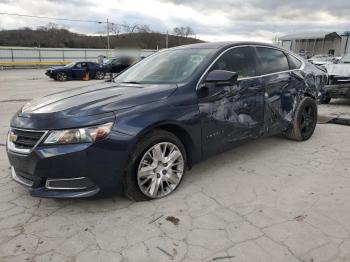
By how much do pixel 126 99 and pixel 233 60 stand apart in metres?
1.66

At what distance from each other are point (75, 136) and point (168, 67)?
5.56 ft

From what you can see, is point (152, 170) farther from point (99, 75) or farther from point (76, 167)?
point (99, 75)

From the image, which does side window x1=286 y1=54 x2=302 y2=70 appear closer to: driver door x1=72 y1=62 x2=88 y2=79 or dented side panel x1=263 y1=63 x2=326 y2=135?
dented side panel x1=263 y1=63 x2=326 y2=135

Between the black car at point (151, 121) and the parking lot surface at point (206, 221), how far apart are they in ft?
0.95

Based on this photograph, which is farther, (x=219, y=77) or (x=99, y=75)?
(x=99, y=75)

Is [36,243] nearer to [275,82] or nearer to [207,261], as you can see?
[207,261]

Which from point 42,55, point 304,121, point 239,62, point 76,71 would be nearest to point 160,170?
point 239,62

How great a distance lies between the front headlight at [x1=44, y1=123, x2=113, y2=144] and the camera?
288 cm

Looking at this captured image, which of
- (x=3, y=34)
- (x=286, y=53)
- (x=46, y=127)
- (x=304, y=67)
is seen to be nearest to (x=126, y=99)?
(x=46, y=127)

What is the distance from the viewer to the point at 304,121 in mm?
5395

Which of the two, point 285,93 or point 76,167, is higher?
point 285,93

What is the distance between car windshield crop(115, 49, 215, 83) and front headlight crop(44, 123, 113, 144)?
123 cm

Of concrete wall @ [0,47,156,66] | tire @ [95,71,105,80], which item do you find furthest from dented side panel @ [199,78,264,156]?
concrete wall @ [0,47,156,66]

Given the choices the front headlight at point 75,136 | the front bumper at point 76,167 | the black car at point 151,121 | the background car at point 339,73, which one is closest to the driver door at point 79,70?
the background car at point 339,73
